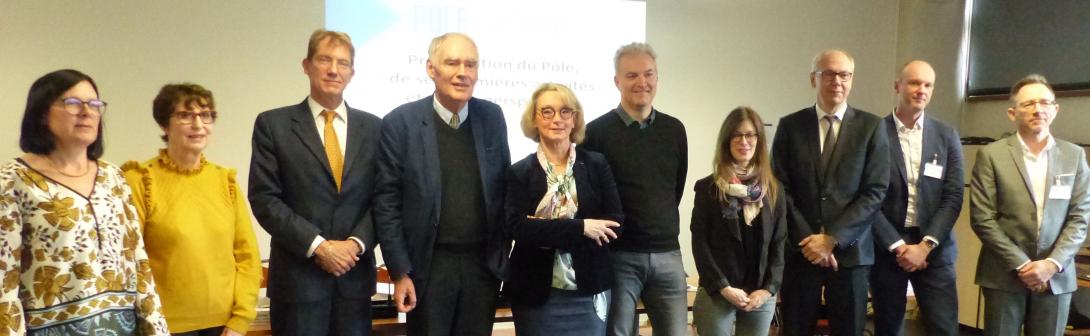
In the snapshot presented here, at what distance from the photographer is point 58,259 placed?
1.72 m

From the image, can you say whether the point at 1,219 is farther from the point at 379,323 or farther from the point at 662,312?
the point at 662,312

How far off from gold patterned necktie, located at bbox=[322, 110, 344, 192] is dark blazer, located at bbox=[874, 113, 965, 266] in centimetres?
224

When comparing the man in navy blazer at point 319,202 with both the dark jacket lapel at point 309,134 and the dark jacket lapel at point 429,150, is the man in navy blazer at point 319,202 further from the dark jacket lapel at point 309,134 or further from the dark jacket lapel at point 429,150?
the dark jacket lapel at point 429,150

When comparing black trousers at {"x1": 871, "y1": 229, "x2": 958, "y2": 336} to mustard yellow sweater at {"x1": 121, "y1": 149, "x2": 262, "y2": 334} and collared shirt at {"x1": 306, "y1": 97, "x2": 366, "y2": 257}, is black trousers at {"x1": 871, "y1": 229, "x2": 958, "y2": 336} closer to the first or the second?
collared shirt at {"x1": 306, "y1": 97, "x2": 366, "y2": 257}

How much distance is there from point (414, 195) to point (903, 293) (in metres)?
2.21

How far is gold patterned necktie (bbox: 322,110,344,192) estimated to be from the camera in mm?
2291

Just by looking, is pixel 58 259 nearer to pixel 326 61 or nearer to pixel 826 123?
pixel 326 61

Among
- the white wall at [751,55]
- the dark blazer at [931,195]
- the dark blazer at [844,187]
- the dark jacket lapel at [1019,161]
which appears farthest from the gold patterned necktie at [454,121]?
the white wall at [751,55]

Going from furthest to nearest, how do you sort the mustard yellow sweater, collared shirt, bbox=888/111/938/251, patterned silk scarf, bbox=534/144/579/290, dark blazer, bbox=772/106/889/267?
collared shirt, bbox=888/111/938/251 → dark blazer, bbox=772/106/889/267 → patterned silk scarf, bbox=534/144/579/290 → the mustard yellow sweater

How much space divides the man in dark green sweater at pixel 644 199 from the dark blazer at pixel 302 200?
945 millimetres

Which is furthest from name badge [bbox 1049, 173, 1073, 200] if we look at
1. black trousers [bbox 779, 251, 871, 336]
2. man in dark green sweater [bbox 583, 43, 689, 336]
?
man in dark green sweater [bbox 583, 43, 689, 336]

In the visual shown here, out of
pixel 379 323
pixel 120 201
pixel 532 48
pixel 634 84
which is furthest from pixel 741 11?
pixel 120 201

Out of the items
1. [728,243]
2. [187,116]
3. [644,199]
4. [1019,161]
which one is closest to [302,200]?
[187,116]

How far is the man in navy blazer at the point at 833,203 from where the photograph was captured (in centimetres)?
283
